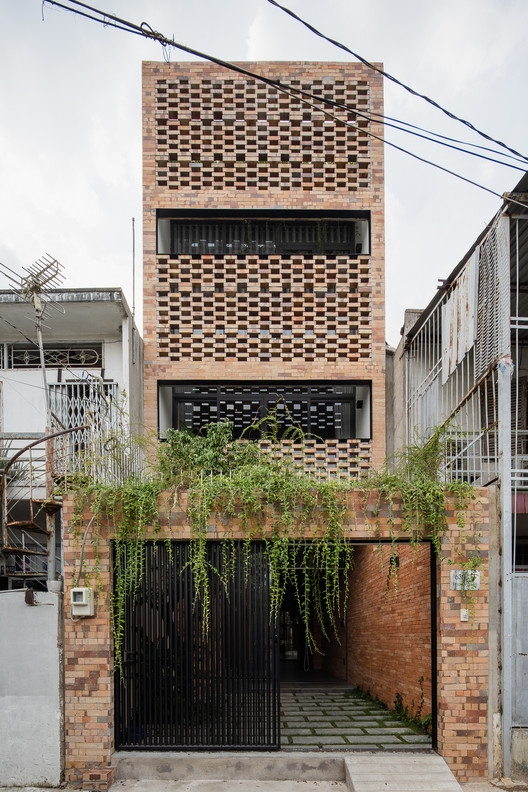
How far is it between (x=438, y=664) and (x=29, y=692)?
4.52 metres

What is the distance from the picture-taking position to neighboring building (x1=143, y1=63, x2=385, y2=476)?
10.3m

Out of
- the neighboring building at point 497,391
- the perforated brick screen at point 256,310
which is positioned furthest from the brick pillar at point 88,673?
the perforated brick screen at point 256,310

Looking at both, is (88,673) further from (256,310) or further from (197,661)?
(256,310)

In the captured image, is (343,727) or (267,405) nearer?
(343,727)

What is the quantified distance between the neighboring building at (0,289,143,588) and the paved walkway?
410cm

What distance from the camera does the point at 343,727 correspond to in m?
8.03

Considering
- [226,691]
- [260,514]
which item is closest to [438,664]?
[226,691]

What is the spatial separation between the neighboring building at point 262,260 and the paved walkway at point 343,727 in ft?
12.3

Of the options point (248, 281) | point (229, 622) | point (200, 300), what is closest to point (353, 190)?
point (248, 281)

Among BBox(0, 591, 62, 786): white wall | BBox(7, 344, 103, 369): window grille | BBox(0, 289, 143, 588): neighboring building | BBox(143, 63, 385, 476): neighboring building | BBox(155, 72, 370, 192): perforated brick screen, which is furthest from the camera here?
BBox(155, 72, 370, 192): perforated brick screen

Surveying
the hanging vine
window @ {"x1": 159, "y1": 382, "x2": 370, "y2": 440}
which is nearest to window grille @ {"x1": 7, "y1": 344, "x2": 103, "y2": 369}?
window @ {"x1": 159, "y1": 382, "x2": 370, "y2": 440}

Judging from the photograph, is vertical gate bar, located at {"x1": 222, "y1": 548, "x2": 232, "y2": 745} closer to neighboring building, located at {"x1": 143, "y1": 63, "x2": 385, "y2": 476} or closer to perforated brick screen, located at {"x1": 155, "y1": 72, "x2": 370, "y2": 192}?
neighboring building, located at {"x1": 143, "y1": 63, "x2": 385, "y2": 476}

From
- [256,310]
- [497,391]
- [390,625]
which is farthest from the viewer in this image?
[256,310]

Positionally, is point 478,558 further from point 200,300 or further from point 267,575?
point 200,300
